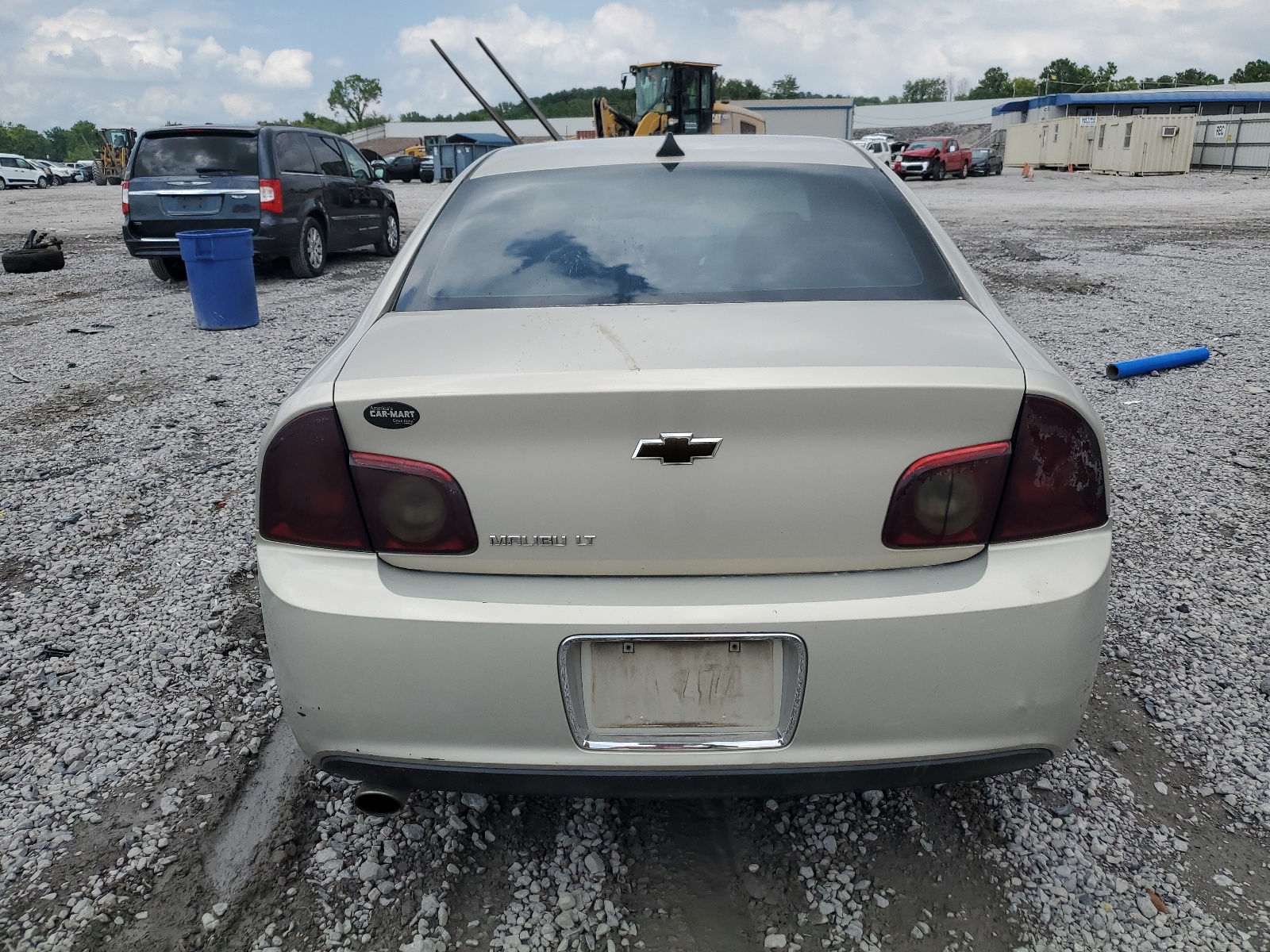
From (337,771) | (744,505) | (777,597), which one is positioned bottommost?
(337,771)

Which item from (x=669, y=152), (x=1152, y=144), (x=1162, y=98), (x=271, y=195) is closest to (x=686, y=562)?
(x=669, y=152)

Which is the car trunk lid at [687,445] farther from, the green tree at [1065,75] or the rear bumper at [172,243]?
the green tree at [1065,75]

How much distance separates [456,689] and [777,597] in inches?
23.3

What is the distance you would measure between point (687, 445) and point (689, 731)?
1.72 feet

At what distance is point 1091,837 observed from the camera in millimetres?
2094

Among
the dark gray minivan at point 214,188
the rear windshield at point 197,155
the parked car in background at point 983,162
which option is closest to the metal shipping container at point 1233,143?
the parked car in background at point 983,162

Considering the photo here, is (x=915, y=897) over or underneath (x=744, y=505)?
underneath

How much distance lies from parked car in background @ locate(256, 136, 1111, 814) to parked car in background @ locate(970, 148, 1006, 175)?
134ft

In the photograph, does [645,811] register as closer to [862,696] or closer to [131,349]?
[862,696]

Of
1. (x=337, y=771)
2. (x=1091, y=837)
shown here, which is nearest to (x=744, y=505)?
(x=337, y=771)

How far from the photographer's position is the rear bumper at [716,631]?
1596 mm

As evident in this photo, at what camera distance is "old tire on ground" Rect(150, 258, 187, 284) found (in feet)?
36.3

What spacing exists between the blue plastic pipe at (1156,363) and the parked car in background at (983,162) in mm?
35232

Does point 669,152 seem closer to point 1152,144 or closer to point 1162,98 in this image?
point 1152,144
